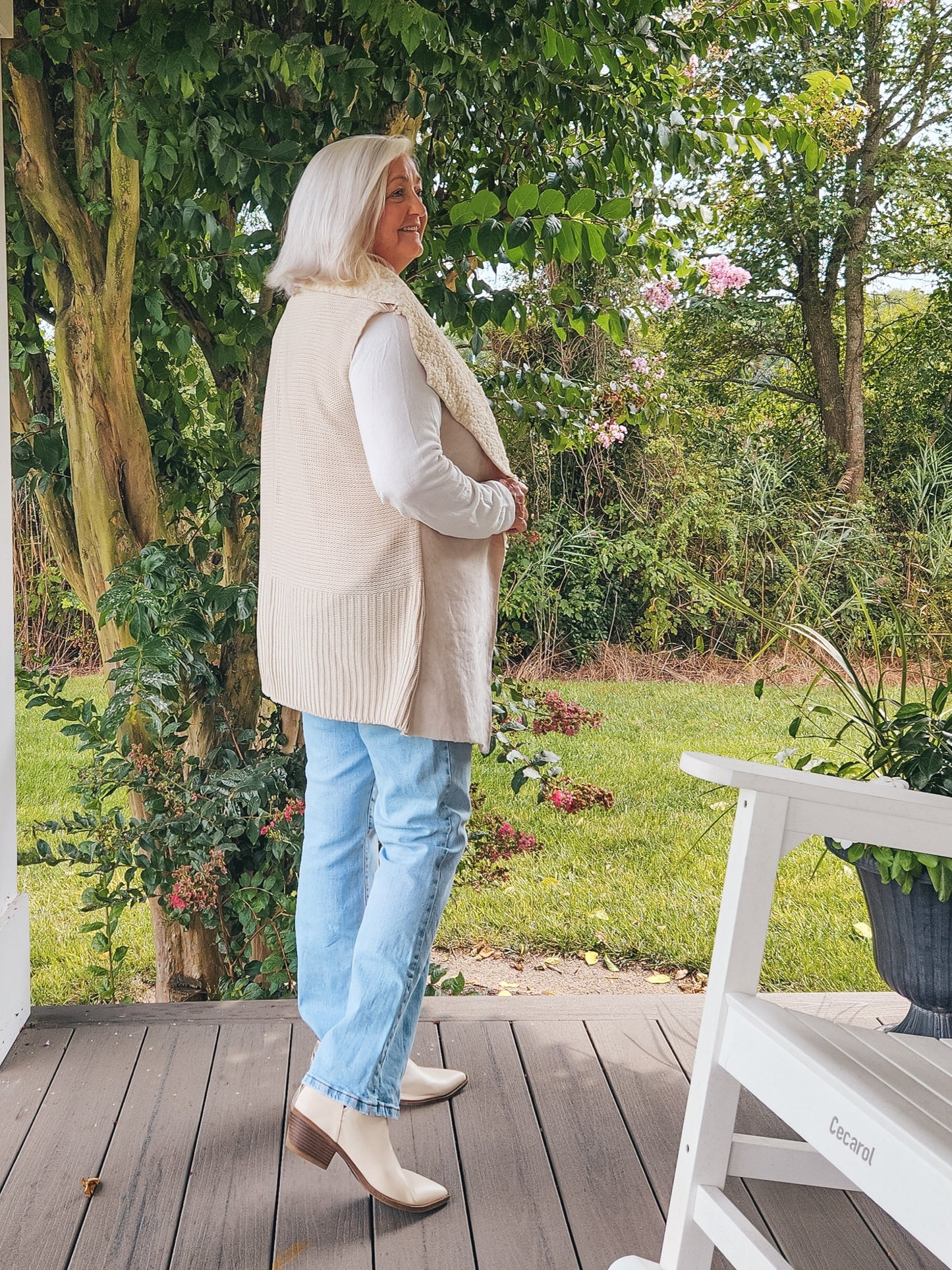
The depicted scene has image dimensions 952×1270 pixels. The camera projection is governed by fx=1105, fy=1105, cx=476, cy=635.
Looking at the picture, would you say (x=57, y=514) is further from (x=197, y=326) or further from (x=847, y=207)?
(x=847, y=207)

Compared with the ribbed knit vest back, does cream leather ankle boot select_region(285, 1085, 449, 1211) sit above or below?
below

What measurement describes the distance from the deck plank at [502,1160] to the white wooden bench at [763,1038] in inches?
5.3

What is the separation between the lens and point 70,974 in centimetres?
298

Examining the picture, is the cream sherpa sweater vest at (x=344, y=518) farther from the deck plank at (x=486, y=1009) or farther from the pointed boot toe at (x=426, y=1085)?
the deck plank at (x=486, y=1009)

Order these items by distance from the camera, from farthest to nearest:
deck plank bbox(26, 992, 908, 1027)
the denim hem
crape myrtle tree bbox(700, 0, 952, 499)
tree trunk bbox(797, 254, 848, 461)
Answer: tree trunk bbox(797, 254, 848, 461) < crape myrtle tree bbox(700, 0, 952, 499) < deck plank bbox(26, 992, 908, 1027) < the denim hem

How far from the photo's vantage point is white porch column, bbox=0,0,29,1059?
1602 millimetres

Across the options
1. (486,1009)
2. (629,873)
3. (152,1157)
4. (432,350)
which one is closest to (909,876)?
(486,1009)

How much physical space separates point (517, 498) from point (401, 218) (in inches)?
13.9

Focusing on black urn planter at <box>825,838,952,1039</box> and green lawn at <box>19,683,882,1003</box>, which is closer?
black urn planter at <box>825,838,952,1039</box>

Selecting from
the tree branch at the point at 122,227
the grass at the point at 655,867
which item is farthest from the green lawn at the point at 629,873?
the tree branch at the point at 122,227

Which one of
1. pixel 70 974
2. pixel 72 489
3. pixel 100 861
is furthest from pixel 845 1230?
pixel 70 974

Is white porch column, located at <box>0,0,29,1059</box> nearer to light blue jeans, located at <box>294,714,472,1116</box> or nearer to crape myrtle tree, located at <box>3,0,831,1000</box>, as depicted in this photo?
crape myrtle tree, located at <box>3,0,831,1000</box>

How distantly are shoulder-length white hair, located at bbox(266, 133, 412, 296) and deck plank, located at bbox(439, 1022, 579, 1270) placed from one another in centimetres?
108

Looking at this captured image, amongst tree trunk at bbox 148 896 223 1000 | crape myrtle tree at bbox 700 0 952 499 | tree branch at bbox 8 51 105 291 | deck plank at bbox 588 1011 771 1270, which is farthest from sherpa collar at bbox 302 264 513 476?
crape myrtle tree at bbox 700 0 952 499
